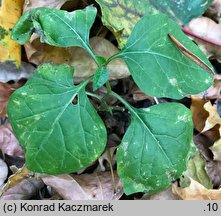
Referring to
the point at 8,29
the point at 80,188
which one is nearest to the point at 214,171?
the point at 80,188

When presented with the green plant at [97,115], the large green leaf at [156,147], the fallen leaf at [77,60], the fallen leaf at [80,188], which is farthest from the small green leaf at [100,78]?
the fallen leaf at [80,188]

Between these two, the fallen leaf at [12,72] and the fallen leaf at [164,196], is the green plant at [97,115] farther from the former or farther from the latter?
the fallen leaf at [12,72]

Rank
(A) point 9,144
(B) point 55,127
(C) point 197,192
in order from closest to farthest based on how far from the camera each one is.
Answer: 1. (B) point 55,127
2. (C) point 197,192
3. (A) point 9,144

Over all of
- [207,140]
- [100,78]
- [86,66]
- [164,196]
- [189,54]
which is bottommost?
[164,196]

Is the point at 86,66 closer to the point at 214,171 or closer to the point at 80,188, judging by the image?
the point at 80,188

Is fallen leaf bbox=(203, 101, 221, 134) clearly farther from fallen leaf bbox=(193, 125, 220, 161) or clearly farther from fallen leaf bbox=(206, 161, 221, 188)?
fallen leaf bbox=(206, 161, 221, 188)

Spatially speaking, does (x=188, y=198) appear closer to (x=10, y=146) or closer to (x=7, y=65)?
(x=10, y=146)
